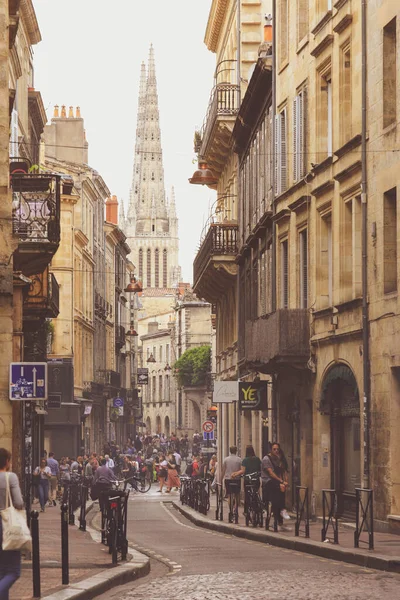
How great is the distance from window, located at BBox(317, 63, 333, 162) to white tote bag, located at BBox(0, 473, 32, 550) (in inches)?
780

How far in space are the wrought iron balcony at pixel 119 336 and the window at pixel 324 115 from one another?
71436 mm

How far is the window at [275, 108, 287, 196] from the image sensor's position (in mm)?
36344

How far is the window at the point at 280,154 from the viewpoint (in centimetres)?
3634

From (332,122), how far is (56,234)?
6802mm

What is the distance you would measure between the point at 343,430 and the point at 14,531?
1856 cm

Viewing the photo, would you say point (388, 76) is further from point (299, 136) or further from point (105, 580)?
point (105, 580)

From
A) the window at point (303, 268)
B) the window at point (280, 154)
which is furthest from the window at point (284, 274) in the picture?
the window at point (303, 268)

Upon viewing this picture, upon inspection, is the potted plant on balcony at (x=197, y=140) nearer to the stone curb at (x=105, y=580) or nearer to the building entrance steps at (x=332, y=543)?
the building entrance steps at (x=332, y=543)

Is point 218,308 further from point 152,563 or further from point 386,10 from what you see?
point 152,563

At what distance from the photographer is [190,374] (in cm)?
14562

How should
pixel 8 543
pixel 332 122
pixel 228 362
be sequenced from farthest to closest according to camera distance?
pixel 228 362
pixel 332 122
pixel 8 543

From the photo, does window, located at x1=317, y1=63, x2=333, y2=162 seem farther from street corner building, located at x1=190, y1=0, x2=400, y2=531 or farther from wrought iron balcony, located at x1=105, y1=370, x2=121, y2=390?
wrought iron balcony, located at x1=105, y1=370, x2=121, y2=390

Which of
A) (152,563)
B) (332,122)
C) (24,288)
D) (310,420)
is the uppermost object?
(332,122)

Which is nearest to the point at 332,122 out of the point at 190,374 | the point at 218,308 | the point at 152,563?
the point at 152,563
